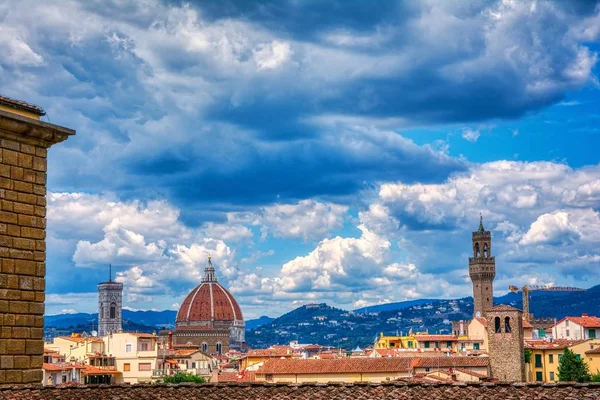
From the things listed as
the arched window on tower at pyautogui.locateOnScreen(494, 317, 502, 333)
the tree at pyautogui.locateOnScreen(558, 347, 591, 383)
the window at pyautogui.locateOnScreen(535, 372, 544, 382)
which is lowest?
the window at pyautogui.locateOnScreen(535, 372, 544, 382)

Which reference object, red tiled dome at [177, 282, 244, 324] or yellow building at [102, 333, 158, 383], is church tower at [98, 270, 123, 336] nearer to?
red tiled dome at [177, 282, 244, 324]

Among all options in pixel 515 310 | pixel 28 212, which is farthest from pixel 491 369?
pixel 28 212

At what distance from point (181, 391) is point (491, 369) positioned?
4968cm

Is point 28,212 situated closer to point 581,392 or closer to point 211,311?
point 581,392

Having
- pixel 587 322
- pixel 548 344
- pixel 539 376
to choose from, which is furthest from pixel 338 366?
pixel 587 322

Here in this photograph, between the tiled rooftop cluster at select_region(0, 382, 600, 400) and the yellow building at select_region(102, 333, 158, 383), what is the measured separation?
48811 millimetres

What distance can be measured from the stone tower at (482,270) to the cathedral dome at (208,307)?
56209 mm

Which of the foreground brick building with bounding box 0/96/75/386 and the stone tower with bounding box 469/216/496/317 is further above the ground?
the stone tower with bounding box 469/216/496/317

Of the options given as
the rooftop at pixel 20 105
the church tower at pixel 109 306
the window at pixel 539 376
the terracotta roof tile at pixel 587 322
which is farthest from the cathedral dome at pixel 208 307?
the rooftop at pixel 20 105

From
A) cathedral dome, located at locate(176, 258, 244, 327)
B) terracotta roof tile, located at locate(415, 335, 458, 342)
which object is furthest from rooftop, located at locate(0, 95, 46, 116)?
cathedral dome, located at locate(176, 258, 244, 327)

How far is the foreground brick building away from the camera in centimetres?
1236

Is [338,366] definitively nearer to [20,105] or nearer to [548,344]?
[548,344]

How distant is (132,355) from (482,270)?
54.2 metres

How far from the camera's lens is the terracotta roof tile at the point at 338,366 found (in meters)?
53.4
